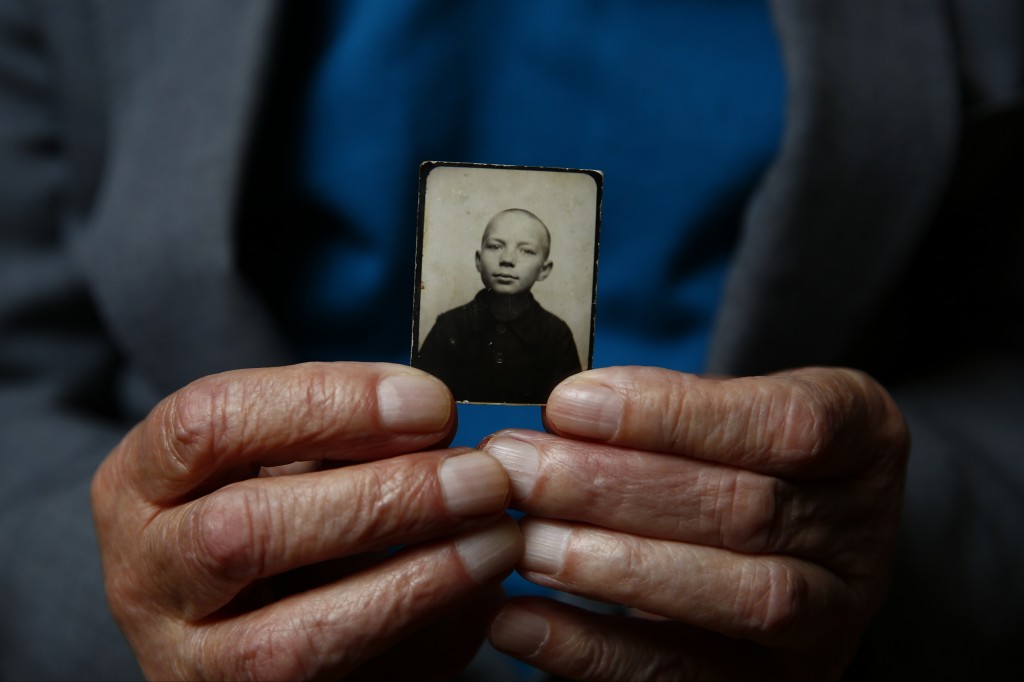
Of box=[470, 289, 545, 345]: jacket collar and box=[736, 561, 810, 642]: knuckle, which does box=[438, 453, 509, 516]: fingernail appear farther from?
box=[736, 561, 810, 642]: knuckle

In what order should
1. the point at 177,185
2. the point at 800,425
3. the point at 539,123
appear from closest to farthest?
the point at 800,425, the point at 177,185, the point at 539,123

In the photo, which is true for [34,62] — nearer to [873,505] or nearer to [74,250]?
[74,250]

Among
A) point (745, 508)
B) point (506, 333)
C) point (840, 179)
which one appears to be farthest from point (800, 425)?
point (840, 179)

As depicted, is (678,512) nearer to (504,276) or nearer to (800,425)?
(800,425)

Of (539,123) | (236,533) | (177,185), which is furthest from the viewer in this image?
(539,123)

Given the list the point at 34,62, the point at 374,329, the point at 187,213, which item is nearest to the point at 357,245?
the point at 374,329

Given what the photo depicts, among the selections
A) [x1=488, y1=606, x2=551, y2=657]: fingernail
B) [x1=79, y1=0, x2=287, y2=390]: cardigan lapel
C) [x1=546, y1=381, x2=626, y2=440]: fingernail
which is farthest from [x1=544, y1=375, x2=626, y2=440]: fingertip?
[x1=79, y1=0, x2=287, y2=390]: cardigan lapel

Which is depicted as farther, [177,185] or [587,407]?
[177,185]

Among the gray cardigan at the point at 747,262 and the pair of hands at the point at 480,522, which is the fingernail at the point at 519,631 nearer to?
the pair of hands at the point at 480,522
